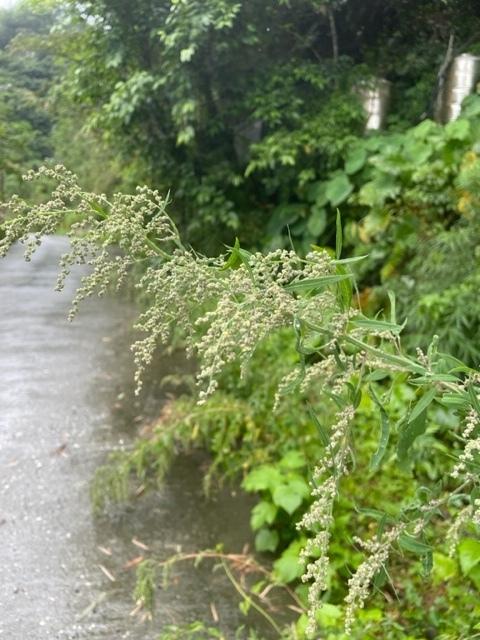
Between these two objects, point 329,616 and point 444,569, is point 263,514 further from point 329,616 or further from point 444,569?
point 444,569

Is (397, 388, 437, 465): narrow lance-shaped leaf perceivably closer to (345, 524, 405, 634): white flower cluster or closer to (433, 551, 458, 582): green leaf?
(345, 524, 405, 634): white flower cluster

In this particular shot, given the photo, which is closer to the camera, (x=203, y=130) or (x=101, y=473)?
(x=101, y=473)

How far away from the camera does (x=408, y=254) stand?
3.59 m

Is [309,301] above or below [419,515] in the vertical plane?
above

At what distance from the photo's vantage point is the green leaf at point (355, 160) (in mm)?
4227

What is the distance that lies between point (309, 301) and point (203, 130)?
4.24 meters

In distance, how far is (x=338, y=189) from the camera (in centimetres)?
426

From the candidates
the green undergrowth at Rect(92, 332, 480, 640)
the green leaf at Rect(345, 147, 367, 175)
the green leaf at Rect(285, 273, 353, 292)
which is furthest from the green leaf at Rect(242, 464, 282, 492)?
the green leaf at Rect(345, 147, 367, 175)

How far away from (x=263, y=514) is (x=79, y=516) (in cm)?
90

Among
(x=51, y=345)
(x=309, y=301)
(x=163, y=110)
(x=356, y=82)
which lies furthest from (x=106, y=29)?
(x=309, y=301)

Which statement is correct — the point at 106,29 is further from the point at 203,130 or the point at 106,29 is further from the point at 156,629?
the point at 156,629

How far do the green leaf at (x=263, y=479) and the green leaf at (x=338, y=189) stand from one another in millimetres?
2191

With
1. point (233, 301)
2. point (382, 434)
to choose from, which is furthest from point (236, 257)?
point (382, 434)

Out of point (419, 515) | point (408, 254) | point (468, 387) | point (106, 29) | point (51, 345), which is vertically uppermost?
point (106, 29)
